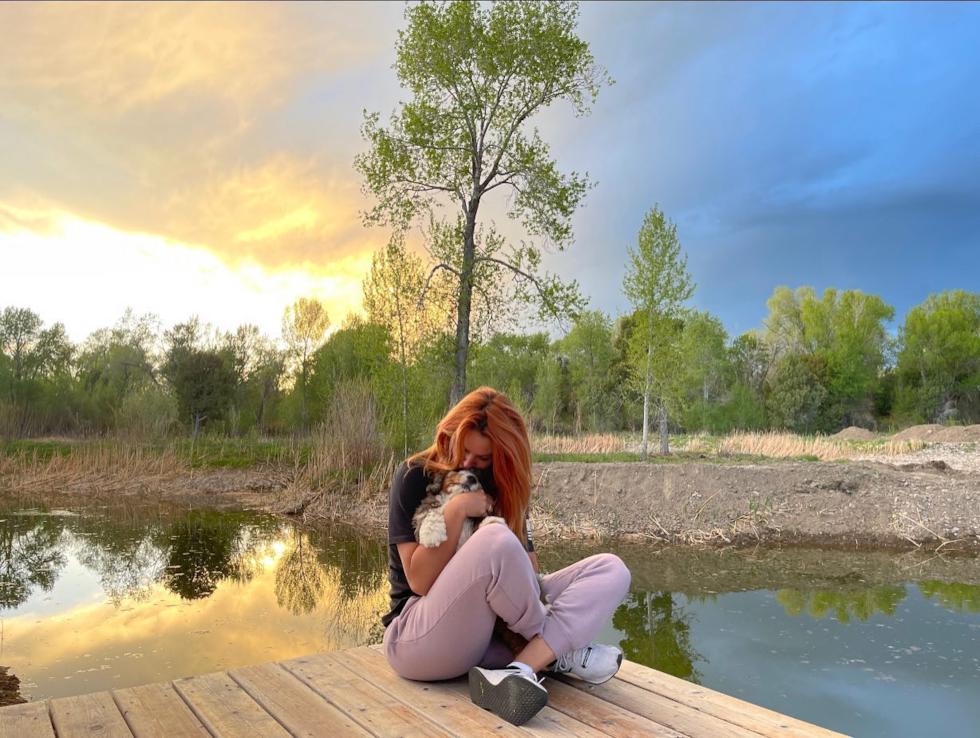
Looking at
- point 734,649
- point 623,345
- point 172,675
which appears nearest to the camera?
point 172,675

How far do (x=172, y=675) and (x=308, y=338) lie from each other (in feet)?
76.7

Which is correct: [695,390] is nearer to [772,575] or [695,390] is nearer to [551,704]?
[772,575]

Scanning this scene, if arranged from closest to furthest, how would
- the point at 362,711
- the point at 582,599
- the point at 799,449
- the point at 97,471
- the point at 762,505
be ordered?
the point at 362,711 → the point at 582,599 → the point at 762,505 → the point at 97,471 → the point at 799,449

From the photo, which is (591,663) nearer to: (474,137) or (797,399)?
(474,137)

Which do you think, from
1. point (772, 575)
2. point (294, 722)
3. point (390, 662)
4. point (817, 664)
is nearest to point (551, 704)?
point (390, 662)

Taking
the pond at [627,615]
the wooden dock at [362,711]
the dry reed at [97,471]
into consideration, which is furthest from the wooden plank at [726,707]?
the dry reed at [97,471]

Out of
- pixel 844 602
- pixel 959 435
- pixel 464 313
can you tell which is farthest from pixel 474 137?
pixel 959 435

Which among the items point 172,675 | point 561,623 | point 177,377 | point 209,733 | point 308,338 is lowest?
point 172,675

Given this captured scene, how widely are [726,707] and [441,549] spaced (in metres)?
1.13

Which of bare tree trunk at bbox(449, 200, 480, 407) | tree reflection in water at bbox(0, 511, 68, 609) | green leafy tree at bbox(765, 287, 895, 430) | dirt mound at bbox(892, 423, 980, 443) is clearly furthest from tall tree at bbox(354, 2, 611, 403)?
green leafy tree at bbox(765, 287, 895, 430)

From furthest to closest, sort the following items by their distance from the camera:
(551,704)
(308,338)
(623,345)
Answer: (623,345) < (308,338) < (551,704)

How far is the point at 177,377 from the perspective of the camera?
23.4 m

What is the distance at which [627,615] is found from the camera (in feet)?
20.3

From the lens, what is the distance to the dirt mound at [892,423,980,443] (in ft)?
71.0
